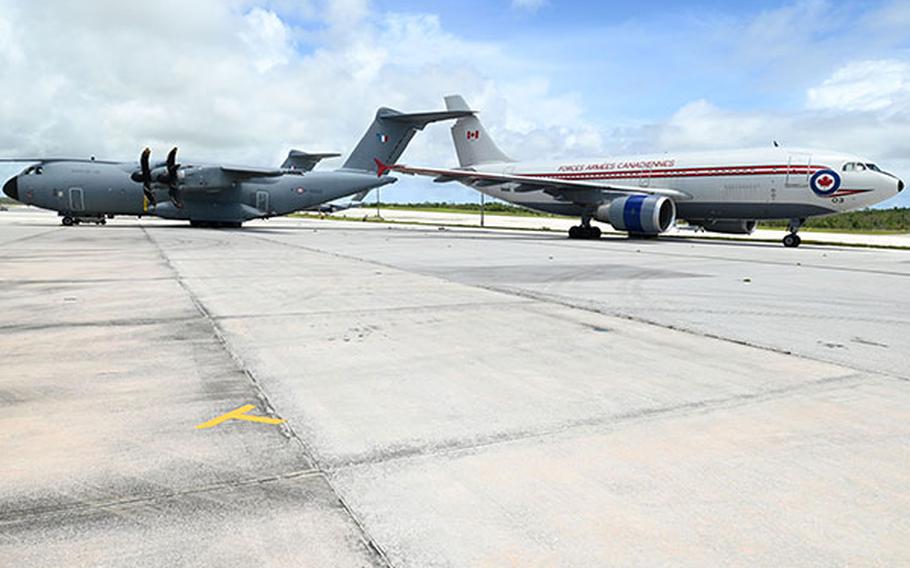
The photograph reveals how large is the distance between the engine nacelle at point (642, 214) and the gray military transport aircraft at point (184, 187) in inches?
415

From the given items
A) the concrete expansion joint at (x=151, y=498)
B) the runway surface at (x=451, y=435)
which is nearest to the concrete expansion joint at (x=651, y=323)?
the runway surface at (x=451, y=435)

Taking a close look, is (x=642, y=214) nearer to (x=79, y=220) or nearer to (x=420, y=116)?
(x=420, y=116)

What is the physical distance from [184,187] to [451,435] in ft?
95.5

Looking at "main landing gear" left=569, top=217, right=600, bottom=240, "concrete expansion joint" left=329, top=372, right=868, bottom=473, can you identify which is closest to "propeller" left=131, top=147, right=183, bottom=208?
"main landing gear" left=569, top=217, right=600, bottom=240

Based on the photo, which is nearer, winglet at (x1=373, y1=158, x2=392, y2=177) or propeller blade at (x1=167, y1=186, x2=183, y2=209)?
propeller blade at (x1=167, y1=186, x2=183, y2=209)

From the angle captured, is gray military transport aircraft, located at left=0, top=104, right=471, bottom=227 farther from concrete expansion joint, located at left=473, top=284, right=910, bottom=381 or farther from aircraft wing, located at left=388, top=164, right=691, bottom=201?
concrete expansion joint, located at left=473, top=284, right=910, bottom=381

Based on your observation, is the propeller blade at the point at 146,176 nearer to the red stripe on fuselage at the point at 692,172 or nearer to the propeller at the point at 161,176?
the propeller at the point at 161,176

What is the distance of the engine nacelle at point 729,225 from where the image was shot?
89.4 ft

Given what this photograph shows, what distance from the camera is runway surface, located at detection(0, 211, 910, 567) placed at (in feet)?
7.82

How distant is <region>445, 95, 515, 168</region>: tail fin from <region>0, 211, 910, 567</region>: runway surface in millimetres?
29694

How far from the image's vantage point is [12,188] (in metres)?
30.1

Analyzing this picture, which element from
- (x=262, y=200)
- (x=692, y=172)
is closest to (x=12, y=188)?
(x=262, y=200)

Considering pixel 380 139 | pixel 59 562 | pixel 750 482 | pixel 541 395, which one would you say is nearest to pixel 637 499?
pixel 750 482

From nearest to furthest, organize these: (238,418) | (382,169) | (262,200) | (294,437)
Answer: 1. (294,437)
2. (238,418)
3. (382,169)
4. (262,200)
